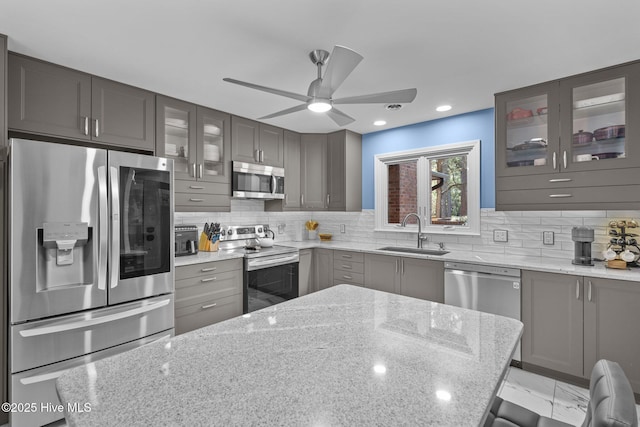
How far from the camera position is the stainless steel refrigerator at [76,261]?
185cm

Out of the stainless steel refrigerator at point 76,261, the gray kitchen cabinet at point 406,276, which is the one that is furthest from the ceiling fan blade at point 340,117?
the gray kitchen cabinet at point 406,276

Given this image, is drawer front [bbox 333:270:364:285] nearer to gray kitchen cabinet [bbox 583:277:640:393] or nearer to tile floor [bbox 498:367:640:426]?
tile floor [bbox 498:367:640:426]

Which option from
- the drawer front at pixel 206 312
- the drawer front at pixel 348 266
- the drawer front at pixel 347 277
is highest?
the drawer front at pixel 348 266

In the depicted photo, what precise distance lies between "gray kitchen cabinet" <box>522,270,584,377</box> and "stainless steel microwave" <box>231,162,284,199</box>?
2.65 meters

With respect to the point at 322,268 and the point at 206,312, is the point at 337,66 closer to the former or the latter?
the point at 206,312

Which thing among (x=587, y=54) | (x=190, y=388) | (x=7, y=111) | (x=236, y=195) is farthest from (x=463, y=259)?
(x=7, y=111)

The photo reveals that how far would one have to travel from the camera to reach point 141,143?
2.67 meters

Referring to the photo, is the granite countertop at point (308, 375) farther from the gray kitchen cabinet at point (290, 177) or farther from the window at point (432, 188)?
the gray kitchen cabinet at point (290, 177)

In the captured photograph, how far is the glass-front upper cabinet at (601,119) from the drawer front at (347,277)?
7.09ft

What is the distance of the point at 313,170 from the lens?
422 cm

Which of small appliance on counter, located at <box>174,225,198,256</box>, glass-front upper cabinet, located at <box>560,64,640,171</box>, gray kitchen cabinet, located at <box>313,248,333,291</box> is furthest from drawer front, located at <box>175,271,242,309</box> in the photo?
glass-front upper cabinet, located at <box>560,64,640,171</box>

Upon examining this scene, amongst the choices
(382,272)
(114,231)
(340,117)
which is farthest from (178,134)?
(382,272)

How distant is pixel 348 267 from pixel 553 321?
1.96 m

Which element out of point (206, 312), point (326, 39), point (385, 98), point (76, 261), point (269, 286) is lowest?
point (206, 312)
